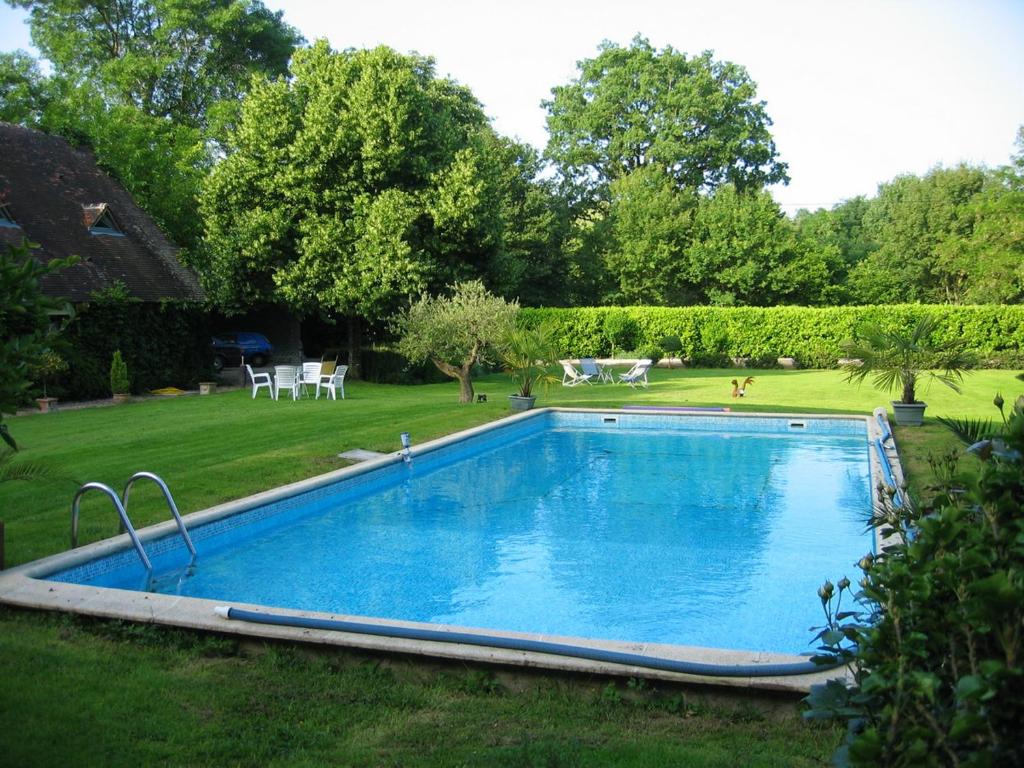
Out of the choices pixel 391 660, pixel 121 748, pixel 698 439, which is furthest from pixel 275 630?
pixel 698 439

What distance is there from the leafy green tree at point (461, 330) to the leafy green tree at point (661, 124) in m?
27.5

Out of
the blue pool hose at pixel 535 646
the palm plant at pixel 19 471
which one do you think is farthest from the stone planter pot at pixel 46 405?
the blue pool hose at pixel 535 646

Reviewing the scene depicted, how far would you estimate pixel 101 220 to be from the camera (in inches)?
931

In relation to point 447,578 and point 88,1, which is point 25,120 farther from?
point 447,578

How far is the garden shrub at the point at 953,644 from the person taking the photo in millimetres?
1889

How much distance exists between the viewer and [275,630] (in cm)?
495

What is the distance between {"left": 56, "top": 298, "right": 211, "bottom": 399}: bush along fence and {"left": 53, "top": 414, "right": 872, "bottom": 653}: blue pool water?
11686mm

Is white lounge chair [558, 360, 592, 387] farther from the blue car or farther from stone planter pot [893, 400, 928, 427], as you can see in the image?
the blue car

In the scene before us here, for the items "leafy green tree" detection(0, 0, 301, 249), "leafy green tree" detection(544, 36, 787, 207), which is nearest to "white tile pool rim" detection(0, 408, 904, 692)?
"leafy green tree" detection(0, 0, 301, 249)

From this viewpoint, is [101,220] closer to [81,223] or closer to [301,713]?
[81,223]

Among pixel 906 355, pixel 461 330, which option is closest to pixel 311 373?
pixel 461 330

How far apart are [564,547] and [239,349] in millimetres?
24434

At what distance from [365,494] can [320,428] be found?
3922 millimetres

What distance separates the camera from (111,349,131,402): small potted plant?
65.9ft
